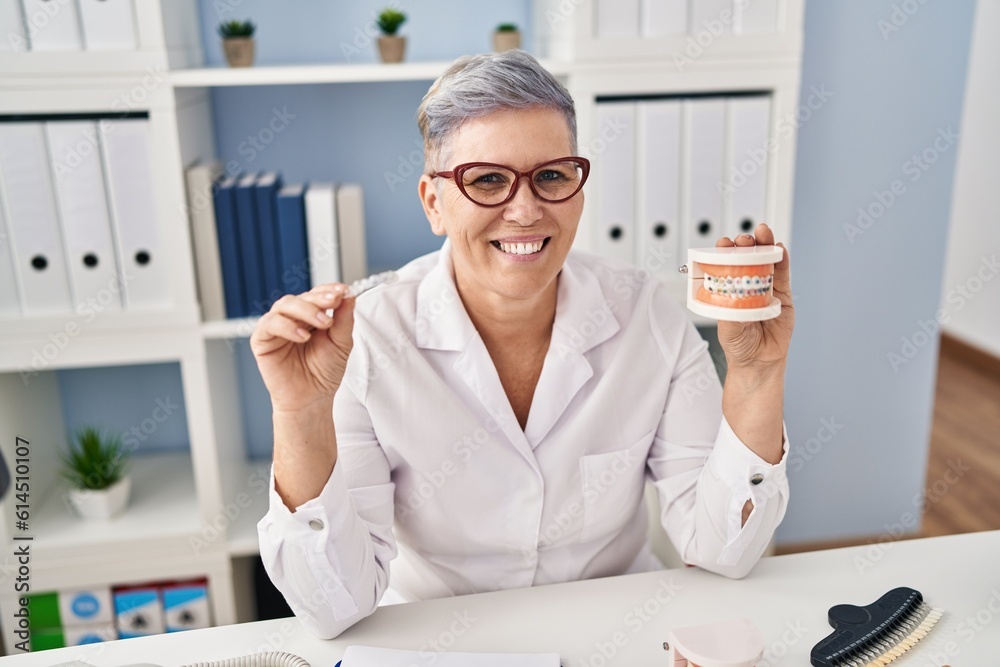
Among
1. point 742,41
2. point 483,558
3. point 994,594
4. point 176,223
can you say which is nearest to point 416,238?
point 176,223

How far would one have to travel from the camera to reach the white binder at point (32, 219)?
1.73 m

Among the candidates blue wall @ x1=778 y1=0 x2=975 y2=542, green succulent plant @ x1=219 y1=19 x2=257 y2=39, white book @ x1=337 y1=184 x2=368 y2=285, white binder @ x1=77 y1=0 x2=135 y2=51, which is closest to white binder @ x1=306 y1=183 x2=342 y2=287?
white book @ x1=337 y1=184 x2=368 y2=285

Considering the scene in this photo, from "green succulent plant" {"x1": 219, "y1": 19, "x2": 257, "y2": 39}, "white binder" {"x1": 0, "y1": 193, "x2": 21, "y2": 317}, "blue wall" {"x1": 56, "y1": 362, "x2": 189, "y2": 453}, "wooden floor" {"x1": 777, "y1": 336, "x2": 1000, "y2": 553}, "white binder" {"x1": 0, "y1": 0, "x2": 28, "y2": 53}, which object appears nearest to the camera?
"white binder" {"x1": 0, "y1": 0, "x2": 28, "y2": 53}

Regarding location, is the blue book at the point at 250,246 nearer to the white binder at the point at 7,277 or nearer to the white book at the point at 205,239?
the white book at the point at 205,239

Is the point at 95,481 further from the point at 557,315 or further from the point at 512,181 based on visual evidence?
the point at 512,181

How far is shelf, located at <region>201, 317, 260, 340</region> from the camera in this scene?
6.20ft

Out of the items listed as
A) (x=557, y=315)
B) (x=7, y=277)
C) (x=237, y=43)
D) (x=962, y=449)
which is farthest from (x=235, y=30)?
(x=962, y=449)

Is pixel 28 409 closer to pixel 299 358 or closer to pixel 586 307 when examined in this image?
pixel 299 358

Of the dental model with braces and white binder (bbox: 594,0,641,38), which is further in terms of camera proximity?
white binder (bbox: 594,0,641,38)

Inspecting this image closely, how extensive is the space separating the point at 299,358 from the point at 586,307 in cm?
51

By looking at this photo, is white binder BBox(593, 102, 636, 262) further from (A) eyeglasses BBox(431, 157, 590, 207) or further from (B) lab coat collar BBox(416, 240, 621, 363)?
(A) eyeglasses BBox(431, 157, 590, 207)

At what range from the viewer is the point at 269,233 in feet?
6.31

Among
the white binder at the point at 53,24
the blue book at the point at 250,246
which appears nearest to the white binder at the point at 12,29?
the white binder at the point at 53,24

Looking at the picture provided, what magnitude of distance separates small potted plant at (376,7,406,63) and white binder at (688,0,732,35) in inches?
25.1
